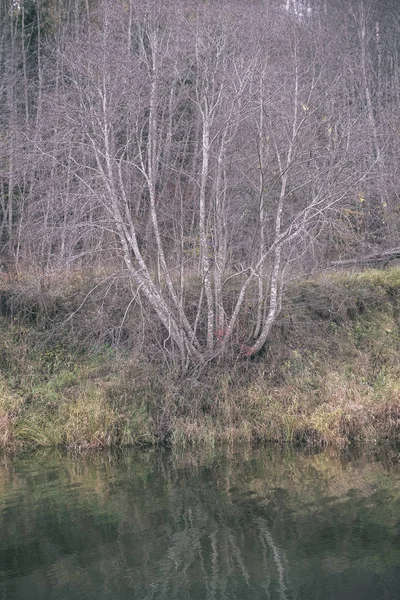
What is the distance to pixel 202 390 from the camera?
14492mm

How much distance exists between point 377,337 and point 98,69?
9.32 metres

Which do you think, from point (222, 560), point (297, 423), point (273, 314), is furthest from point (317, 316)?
point (222, 560)

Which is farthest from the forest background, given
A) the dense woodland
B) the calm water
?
the calm water

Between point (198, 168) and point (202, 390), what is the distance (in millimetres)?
5884

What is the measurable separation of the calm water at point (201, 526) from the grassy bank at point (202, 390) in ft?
2.40

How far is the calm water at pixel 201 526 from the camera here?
7.40m

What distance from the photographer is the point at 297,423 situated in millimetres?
13938

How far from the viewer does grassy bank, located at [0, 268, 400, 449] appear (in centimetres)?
1392

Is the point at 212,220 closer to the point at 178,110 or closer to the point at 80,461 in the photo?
the point at 178,110

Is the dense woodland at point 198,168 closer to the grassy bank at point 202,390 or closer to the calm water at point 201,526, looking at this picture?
the grassy bank at point 202,390

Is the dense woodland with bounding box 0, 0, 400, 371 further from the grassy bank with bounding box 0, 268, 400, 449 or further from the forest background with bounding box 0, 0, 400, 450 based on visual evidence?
the grassy bank with bounding box 0, 268, 400, 449

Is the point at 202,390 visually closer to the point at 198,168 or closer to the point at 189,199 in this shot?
the point at 189,199

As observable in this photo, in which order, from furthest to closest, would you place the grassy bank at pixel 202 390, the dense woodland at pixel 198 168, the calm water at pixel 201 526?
the dense woodland at pixel 198 168
the grassy bank at pixel 202 390
the calm water at pixel 201 526

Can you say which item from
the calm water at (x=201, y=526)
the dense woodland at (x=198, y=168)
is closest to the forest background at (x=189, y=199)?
the dense woodland at (x=198, y=168)
